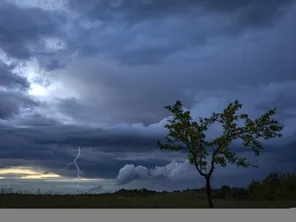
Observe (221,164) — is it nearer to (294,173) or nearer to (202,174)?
(202,174)

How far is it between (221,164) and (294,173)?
31135mm

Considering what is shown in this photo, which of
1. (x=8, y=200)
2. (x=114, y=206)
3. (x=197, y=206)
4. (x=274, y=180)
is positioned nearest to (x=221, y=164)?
(x=197, y=206)

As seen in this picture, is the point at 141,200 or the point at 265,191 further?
the point at 265,191

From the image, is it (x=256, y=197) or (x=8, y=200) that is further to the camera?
(x=256, y=197)

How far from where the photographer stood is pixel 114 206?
4266 cm

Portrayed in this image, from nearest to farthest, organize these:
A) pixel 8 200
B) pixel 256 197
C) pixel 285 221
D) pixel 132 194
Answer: pixel 285 221 < pixel 8 200 < pixel 132 194 < pixel 256 197

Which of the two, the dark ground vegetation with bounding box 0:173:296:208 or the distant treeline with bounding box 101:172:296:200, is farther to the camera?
the distant treeline with bounding box 101:172:296:200

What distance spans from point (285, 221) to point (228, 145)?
15002mm

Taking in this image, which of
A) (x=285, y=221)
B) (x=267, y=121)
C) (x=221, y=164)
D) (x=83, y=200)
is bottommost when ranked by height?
(x=285, y=221)

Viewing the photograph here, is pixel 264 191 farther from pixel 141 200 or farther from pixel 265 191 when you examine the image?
pixel 141 200

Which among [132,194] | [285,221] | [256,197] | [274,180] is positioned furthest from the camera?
[274,180]

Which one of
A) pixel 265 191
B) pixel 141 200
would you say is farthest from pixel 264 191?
pixel 141 200

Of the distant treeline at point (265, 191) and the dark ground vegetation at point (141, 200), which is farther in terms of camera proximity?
the distant treeline at point (265, 191)

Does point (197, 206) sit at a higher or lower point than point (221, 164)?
lower
